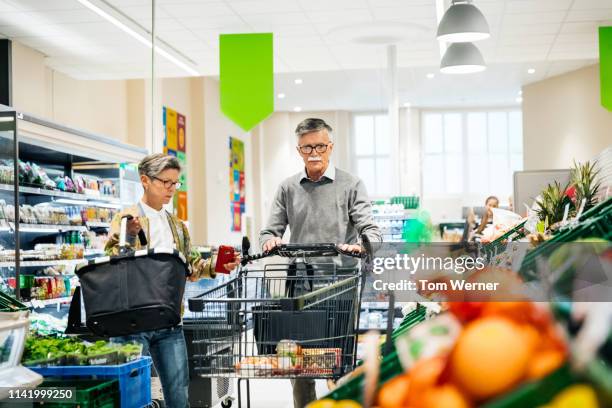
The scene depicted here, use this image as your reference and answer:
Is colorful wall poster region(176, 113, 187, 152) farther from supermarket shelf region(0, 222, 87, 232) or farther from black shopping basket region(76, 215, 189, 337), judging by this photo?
black shopping basket region(76, 215, 189, 337)

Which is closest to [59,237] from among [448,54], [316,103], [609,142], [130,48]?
[130,48]

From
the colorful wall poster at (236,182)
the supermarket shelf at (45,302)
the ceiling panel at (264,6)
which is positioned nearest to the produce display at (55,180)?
the supermarket shelf at (45,302)

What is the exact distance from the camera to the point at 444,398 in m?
0.84

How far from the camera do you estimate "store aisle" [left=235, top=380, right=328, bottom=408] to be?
5.66m

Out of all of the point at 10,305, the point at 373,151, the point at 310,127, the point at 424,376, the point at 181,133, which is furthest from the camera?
the point at 373,151

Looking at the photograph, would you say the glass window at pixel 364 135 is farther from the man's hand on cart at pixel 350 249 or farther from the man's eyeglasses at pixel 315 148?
the man's hand on cart at pixel 350 249

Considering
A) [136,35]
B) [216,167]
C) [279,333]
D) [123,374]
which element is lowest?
[123,374]

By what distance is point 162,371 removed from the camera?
3.13 m

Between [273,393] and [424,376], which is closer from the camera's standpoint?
[424,376]

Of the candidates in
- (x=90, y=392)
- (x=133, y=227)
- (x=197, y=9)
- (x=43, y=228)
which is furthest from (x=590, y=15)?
(x=90, y=392)

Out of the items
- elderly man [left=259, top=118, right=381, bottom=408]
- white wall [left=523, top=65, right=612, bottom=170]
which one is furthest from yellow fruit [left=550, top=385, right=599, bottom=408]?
white wall [left=523, top=65, right=612, bottom=170]

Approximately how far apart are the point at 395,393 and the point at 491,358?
164mm

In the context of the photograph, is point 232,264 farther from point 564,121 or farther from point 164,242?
point 564,121

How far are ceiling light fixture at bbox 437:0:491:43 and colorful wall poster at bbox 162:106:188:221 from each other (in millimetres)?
7528
